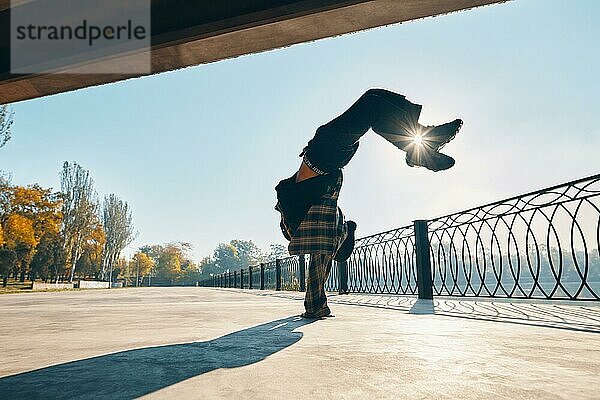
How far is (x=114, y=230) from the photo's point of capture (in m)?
55.0

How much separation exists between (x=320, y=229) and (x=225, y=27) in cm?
177

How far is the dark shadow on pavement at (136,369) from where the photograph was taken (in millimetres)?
1126

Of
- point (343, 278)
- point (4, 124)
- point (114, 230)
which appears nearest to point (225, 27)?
point (343, 278)

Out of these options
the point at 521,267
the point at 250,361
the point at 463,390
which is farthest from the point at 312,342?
the point at 521,267

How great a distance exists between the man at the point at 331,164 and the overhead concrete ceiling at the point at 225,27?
0.60 meters

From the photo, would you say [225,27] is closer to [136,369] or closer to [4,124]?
[136,369]

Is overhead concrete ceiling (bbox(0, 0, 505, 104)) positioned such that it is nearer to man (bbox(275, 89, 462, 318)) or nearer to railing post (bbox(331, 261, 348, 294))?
man (bbox(275, 89, 462, 318))

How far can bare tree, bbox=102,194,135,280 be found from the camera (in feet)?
177

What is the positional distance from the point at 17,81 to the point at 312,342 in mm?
3672

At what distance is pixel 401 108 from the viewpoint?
3.05 meters

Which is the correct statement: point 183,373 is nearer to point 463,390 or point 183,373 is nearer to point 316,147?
point 463,390

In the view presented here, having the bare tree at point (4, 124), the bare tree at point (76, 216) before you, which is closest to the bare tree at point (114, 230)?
the bare tree at point (76, 216)

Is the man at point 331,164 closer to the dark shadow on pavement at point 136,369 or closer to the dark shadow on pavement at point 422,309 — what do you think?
the dark shadow on pavement at point 422,309

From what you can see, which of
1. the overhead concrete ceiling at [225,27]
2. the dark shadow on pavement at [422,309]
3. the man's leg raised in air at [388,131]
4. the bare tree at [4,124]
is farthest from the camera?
the bare tree at [4,124]
